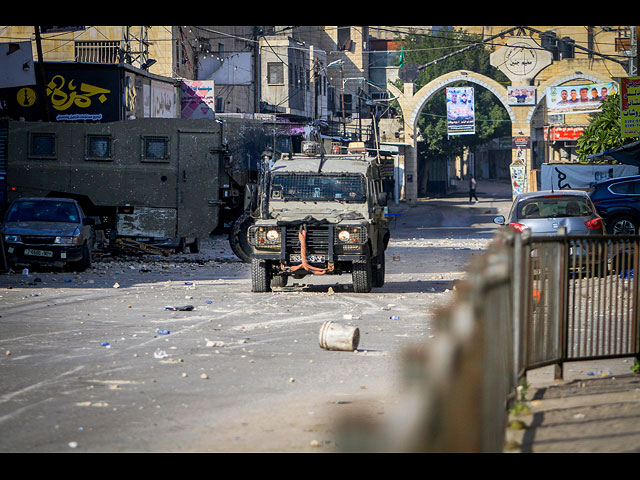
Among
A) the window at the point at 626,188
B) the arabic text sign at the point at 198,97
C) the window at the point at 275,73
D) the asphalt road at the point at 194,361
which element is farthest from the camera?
the window at the point at 275,73

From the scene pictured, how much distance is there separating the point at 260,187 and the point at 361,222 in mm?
2230

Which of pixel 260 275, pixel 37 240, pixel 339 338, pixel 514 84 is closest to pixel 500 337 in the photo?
pixel 339 338

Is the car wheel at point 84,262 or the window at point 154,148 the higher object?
the window at point 154,148

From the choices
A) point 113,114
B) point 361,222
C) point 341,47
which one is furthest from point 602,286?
point 341,47

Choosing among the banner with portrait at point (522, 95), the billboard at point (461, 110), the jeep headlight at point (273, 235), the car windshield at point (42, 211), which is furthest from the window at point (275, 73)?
the jeep headlight at point (273, 235)

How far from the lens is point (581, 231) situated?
1742 centimetres

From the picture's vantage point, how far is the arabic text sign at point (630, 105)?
71.6ft

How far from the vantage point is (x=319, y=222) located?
15.8 m

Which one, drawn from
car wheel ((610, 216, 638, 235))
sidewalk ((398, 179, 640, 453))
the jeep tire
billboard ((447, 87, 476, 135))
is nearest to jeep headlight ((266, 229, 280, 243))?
the jeep tire

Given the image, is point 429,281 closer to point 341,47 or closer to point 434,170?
point 434,170

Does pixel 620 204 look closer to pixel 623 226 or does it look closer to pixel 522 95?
pixel 623 226

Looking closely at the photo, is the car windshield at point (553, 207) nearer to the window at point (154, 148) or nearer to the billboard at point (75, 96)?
the window at point (154, 148)

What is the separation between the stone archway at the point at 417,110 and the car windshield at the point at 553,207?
42.5 metres

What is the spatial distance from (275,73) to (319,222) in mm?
42843
